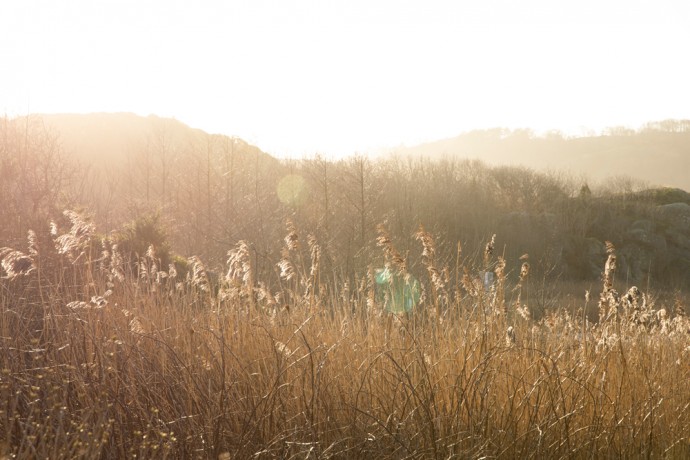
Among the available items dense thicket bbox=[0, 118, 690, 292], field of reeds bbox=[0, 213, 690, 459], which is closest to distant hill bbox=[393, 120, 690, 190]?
dense thicket bbox=[0, 118, 690, 292]

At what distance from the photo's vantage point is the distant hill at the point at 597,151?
88.4 meters

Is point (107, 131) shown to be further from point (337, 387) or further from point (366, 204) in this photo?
point (337, 387)

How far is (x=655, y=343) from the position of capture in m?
6.58

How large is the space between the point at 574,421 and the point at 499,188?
28.9 meters

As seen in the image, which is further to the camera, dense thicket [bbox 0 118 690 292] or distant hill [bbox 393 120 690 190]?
distant hill [bbox 393 120 690 190]

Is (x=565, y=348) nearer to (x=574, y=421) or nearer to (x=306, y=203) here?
(x=574, y=421)

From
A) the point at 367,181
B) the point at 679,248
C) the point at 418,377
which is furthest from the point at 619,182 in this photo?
the point at 418,377

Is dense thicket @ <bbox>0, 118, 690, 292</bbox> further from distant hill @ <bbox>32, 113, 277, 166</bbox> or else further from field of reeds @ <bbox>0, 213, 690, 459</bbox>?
distant hill @ <bbox>32, 113, 277, 166</bbox>

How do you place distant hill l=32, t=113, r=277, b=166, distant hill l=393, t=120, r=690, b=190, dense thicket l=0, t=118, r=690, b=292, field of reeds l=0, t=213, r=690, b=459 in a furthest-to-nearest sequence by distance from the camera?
distant hill l=393, t=120, r=690, b=190
distant hill l=32, t=113, r=277, b=166
dense thicket l=0, t=118, r=690, b=292
field of reeds l=0, t=213, r=690, b=459

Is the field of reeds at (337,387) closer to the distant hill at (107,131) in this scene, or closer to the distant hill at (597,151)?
the distant hill at (107,131)

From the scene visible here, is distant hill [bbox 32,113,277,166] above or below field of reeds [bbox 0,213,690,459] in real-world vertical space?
above

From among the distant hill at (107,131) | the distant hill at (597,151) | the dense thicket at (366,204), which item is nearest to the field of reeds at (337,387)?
the dense thicket at (366,204)

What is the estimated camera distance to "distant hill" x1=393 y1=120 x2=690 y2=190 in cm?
8838

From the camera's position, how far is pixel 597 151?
325ft
